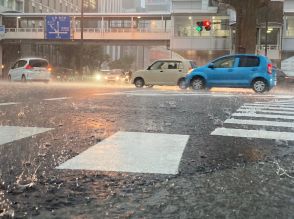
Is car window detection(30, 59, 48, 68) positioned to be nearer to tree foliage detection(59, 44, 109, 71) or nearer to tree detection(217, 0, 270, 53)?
tree detection(217, 0, 270, 53)

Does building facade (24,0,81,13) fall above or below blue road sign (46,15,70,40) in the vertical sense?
above

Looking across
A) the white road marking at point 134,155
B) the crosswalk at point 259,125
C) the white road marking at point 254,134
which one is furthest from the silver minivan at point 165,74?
the white road marking at point 134,155

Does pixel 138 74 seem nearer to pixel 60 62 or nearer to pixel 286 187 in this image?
pixel 286 187

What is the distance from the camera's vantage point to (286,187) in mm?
3334

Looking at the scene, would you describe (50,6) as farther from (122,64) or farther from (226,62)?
(226,62)

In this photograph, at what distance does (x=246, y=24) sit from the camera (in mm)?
25312

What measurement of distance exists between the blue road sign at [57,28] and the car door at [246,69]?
38.9m

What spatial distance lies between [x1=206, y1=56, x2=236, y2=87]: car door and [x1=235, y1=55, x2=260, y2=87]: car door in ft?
0.69

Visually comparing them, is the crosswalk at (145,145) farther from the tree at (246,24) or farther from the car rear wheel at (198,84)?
the tree at (246,24)

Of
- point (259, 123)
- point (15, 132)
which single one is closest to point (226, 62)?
point (259, 123)

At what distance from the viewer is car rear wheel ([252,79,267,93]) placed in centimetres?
1783

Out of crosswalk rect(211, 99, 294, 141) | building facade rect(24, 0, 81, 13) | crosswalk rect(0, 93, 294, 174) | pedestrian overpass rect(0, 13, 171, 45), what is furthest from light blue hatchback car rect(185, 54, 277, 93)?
building facade rect(24, 0, 81, 13)

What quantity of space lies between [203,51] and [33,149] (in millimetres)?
52654

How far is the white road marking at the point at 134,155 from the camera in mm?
3703
